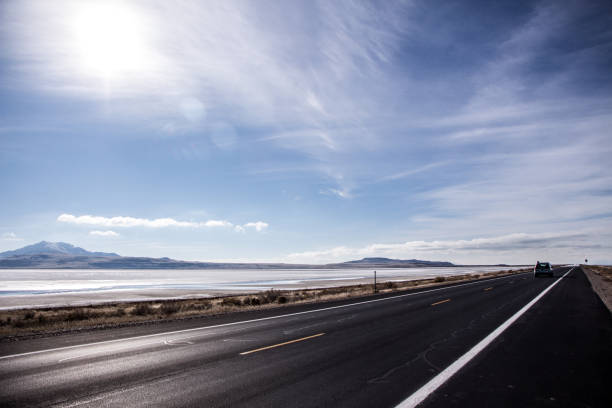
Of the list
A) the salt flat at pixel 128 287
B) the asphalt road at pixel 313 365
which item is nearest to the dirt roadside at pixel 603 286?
the asphalt road at pixel 313 365

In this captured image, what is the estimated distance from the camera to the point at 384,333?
10758mm

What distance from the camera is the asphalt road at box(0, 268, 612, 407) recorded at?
561 centimetres

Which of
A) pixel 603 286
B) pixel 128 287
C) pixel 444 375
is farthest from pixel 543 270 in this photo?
pixel 128 287

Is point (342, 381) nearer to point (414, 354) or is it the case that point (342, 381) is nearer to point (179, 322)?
point (414, 354)

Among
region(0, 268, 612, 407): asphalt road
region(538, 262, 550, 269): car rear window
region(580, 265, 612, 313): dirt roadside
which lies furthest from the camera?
region(538, 262, 550, 269): car rear window

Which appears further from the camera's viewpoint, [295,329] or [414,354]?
[295,329]

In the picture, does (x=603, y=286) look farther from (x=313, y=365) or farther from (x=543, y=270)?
(x=313, y=365)

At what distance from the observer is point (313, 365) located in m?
7.38

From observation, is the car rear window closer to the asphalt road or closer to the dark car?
the dark car

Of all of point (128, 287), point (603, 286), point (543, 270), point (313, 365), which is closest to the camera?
point (313, 365)

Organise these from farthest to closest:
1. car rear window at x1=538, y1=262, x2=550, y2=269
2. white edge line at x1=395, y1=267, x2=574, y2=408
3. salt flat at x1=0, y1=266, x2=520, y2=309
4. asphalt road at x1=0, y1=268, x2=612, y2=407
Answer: car rear window at x1=538, y1=262, x2=550, y2=269 → salt flat at x1=0, y1=266, x2=520, y2=309 → asphalt road at x1=0, y1=268, x2=612, y2=407 → white edge line at x1=395, y1=267, x2=574, y2=408

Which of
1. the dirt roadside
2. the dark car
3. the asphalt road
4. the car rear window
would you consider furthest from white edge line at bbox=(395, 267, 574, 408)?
the car rear window

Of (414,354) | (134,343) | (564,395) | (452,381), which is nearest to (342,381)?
(452,381)

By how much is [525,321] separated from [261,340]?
944 cm
